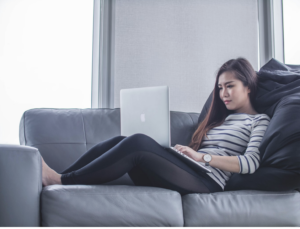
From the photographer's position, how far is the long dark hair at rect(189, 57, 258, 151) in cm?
187

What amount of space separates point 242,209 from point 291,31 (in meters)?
2.30

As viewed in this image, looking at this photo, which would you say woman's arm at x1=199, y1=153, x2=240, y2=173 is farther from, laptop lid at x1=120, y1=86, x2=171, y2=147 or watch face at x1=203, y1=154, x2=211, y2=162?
laptop lid at x1=120, y1=86, x2=171, y2=147

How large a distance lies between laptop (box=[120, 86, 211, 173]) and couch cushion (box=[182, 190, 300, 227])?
16 centimetres

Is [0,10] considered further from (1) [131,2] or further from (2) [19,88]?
(1) [131,2]

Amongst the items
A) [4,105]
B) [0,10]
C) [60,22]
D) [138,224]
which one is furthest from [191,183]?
[0,10]

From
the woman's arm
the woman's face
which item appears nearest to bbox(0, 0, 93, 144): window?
the woman's face

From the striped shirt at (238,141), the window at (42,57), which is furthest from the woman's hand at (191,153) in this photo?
the window at (42,57)

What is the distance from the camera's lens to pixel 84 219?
4.18 feet

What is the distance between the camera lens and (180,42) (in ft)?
9.40

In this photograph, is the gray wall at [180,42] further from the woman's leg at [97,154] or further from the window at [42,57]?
the woman's leg at [97,154]

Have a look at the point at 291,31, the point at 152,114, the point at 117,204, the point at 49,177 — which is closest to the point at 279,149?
the point at 152,114

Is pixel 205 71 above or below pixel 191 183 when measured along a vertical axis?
above

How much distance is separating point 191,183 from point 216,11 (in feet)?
6.69

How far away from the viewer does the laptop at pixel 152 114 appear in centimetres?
152
